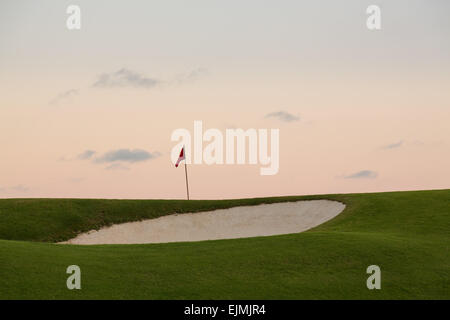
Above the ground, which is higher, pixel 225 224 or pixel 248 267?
pixel 225 224

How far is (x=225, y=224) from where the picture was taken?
38719 millimetres

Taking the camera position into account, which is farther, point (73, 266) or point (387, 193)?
point (387, 193)

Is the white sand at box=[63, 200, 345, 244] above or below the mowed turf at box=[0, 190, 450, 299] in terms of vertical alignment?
above

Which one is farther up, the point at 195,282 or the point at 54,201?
the point at 54,201

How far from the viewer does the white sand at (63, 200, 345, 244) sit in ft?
120

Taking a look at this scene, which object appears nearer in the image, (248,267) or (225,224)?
(248,267)

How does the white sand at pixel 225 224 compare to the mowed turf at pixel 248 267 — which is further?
the white sand at pixel 225 224

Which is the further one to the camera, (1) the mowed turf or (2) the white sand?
(2) the white sand

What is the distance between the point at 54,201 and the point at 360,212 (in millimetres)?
21308

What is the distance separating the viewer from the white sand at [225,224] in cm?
3650

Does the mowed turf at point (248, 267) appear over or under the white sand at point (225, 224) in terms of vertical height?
under
